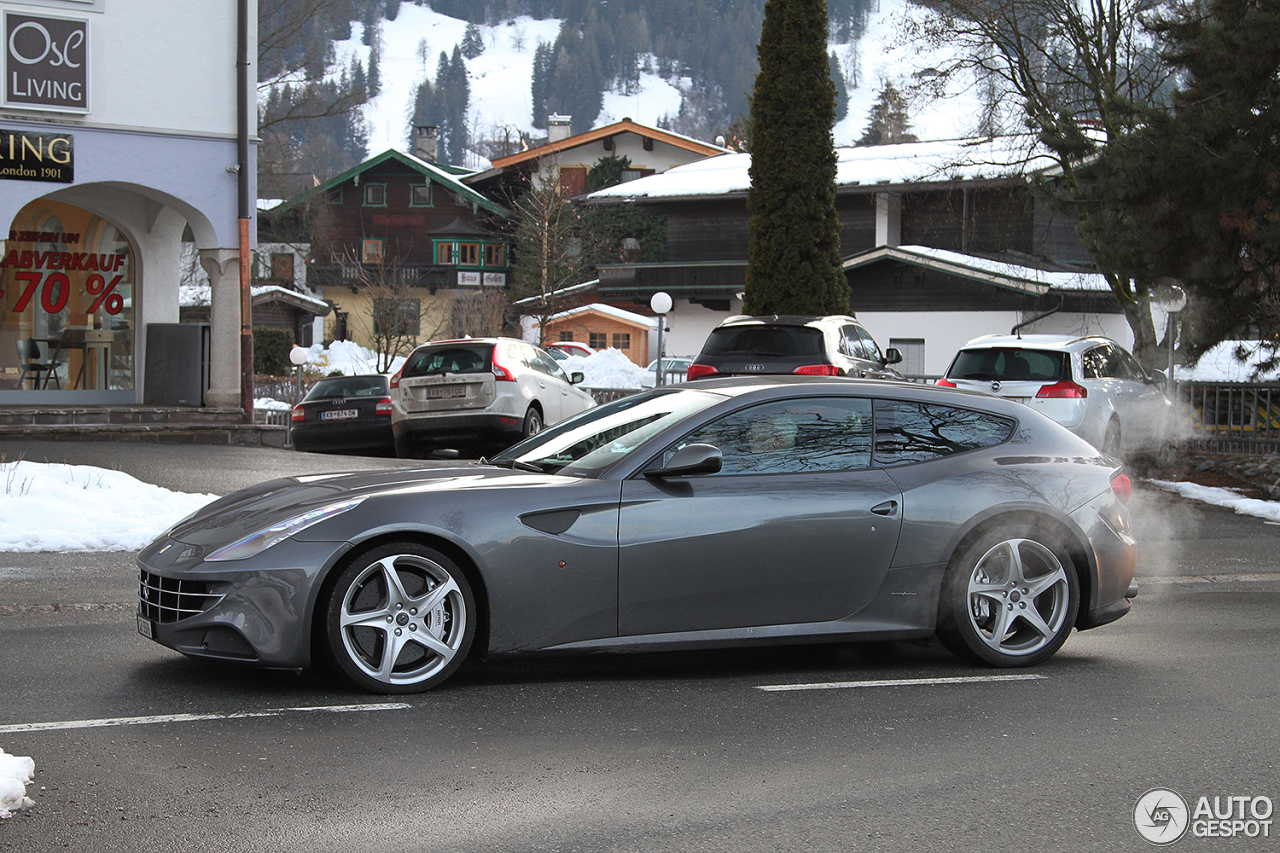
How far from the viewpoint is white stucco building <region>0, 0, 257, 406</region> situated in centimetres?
1844

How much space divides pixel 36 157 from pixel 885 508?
15811 mm

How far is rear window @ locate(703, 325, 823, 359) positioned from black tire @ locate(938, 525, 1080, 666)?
345 inches

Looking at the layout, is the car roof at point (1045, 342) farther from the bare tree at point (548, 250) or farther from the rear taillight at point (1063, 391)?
the bare tree at point (548, 250)

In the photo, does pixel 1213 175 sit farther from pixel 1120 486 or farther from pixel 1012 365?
pixel 1120 486

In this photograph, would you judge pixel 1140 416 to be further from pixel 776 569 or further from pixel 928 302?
pixel 928 302

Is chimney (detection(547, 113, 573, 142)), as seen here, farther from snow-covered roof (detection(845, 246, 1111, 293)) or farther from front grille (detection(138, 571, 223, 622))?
front grille (detection(138, 571, 223, 622))

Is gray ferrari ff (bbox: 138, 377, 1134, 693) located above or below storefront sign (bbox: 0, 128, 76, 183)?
below

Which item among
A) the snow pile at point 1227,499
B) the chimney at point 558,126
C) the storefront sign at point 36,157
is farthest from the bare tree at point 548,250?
the snow pile at point 1227,499

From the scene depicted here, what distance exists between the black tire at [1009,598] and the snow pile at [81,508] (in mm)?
6354

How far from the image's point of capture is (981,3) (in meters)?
26.2

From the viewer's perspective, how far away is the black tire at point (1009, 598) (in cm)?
643

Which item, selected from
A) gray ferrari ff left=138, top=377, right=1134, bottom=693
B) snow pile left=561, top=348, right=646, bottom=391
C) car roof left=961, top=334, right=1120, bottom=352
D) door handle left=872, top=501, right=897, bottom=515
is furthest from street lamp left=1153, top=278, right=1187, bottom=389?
snow pile left=561, top=348, right=646, bottom=391

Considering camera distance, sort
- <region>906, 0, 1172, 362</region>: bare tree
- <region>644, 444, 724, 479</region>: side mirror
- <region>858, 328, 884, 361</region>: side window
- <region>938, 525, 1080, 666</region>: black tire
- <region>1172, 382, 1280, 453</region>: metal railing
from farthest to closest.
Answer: <region>906, 0, 1172, 362</region>: bare tree, <region>1172, 382, 1280, 453</region>: metal railing, <region>858, 328, 884, 361</region>: side window, <region>938, 525, 1080, 666</region>: black tire, <region>644, 444, 724, 479</region>: side mirror

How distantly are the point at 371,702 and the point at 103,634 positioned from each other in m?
2.22
